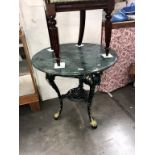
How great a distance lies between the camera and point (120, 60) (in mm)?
1786

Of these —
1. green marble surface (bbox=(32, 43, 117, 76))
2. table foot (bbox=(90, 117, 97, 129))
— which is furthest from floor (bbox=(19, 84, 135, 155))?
green marble surface (bbox=(32, 43, 117, 76))

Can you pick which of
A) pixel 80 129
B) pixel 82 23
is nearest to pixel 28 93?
pixel 80 129

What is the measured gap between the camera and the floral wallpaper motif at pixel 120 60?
1679 mm

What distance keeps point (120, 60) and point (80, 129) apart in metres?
0.72

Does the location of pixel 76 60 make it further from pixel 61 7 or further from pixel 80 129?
pixel 80 129

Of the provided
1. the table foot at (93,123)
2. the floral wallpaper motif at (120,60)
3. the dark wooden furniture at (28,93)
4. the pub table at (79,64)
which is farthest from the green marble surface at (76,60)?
the table foot at (93,123)

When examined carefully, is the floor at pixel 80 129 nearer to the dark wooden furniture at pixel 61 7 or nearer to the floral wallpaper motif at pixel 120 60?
the floral wallpaper motif at pixel 120 60

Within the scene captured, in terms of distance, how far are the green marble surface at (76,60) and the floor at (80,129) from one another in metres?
0.52

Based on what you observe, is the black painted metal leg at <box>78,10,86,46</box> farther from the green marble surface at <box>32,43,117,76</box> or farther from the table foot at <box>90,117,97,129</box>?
the table foot at <box>90,117,97,129</box>

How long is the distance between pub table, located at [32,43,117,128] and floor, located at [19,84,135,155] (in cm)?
9
